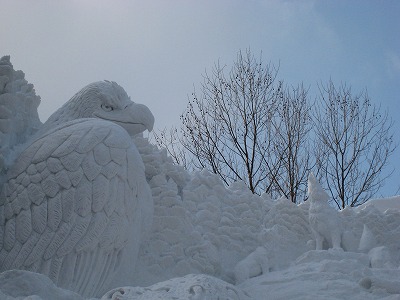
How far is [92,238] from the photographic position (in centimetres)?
200

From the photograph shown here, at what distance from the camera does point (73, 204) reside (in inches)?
79.7

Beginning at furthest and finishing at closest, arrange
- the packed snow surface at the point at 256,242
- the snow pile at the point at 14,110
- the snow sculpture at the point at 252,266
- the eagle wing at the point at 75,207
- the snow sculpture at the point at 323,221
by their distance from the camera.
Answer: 1. the snow sculpture at the point at 323,221
2. the snow sculpture at the point at 252,266
3. the snow pile at the point at 14,110
4. the packed snow surface at the point at 256,242
5. the eagle wing at the point at 75,207

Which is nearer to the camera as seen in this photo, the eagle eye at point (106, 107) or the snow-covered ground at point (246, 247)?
the snow-covered ground at point (246, 247)

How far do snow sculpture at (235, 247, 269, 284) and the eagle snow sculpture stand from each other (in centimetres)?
58

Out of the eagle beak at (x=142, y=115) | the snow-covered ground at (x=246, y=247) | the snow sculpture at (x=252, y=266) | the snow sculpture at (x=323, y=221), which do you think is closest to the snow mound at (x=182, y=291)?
the snow-covered ground at (x=246, y=247)

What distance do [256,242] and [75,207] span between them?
1231 millimetres

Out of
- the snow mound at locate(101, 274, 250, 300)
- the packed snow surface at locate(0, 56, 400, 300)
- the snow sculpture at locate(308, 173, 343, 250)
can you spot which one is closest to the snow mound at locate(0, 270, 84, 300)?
the snow mound at locate(101, 274, 250, 300)

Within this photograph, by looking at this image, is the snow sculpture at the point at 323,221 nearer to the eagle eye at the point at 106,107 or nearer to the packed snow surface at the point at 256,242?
the packed snow surface at the point at 256,242

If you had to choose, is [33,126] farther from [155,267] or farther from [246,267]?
[246,267]

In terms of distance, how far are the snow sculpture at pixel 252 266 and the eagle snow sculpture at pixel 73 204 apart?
579 mm

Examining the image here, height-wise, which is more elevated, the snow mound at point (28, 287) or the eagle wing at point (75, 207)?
the eagle wing at point (75, 207)

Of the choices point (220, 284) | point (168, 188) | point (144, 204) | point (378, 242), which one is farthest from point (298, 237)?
point (220, 284)

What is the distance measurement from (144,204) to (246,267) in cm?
62

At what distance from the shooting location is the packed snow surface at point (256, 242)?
6.86 feet
